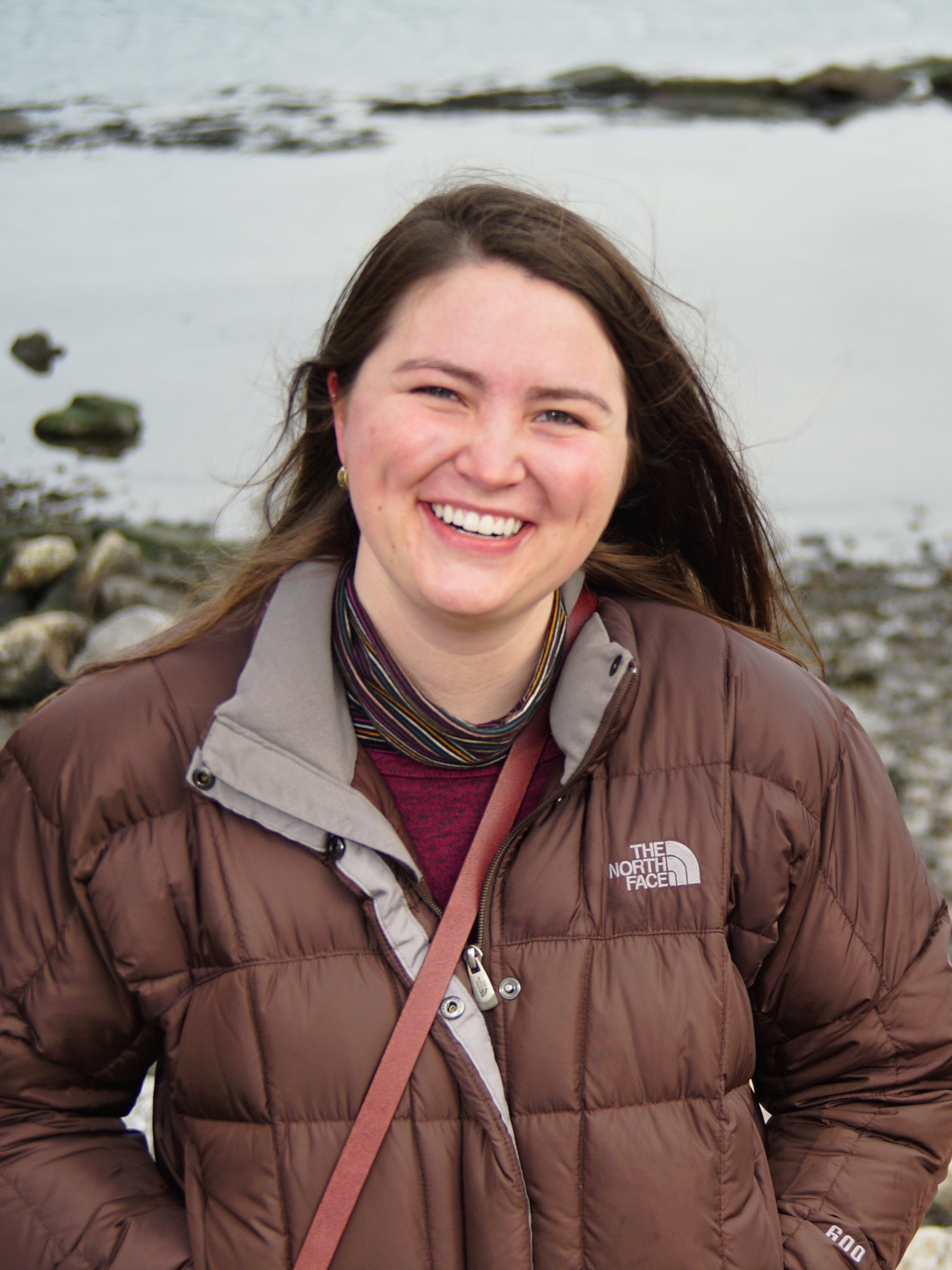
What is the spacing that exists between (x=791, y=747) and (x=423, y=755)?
1.82ft

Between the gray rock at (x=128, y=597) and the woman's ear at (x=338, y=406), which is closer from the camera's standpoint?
the woman's ear at (x=338, y=406)

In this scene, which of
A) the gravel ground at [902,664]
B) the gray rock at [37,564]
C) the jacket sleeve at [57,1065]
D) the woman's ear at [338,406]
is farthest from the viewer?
the gray rock at [37,564]

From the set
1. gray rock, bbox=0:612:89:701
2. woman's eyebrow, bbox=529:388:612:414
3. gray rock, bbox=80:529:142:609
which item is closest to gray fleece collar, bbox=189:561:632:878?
woman's eyebrow, bbox=529:388:612:414

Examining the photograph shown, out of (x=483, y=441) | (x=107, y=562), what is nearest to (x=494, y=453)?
(x=483, y=441)

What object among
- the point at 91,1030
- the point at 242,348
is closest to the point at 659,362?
the point at 91,1030

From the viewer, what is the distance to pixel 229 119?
1300 centimetres

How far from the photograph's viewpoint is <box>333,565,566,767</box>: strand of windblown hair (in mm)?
1827

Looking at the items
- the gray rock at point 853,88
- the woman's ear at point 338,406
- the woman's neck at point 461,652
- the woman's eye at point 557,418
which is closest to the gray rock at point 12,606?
the woman's ear at point 338,406

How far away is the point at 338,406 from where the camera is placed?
1.99 meters

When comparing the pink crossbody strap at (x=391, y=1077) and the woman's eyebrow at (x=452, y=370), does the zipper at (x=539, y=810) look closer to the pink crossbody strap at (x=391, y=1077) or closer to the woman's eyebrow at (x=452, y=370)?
the pink crossbody strap at (x=391, y=1077)

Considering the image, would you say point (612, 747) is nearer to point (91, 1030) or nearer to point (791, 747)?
point (791, 747)

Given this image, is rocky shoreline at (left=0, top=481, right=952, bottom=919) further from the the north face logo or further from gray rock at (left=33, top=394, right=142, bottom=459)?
the the north face logo

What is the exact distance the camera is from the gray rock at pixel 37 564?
22.8ft

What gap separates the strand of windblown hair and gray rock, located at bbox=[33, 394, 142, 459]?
7.72m
